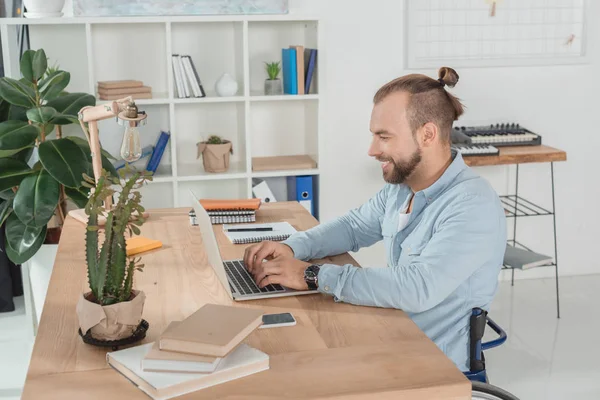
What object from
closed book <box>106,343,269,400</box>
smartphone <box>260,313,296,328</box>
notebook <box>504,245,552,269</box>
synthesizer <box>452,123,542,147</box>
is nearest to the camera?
closed book <box>106,343,269,400</box>

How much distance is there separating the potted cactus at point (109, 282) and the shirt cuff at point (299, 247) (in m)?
0.67

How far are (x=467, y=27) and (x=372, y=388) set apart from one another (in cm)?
343

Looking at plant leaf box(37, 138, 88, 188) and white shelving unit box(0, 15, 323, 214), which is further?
white shelving unit box(0, 15, 323, 214)

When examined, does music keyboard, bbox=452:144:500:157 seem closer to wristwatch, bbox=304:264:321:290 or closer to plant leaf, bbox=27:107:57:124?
plant leaf, bbox=27:107:57:124

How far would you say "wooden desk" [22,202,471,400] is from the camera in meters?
1.51

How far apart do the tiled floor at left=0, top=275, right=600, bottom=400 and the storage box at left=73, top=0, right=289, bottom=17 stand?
66.7 inches

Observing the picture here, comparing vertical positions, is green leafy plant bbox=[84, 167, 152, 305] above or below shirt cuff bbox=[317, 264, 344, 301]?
above

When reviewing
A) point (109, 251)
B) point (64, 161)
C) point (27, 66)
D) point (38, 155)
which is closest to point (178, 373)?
point (109, 251)

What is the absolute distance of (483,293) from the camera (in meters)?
2.14

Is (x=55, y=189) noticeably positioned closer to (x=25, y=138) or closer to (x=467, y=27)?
(x=25, y=138)

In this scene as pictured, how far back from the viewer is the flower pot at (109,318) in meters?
1.68

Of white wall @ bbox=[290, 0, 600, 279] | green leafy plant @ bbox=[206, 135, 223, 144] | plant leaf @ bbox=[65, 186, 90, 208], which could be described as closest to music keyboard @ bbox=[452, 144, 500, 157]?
white wall @ bbox=[290, 0, 600, 279]

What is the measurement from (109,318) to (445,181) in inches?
41.4

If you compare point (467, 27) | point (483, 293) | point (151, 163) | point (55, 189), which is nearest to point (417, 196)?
point (483, 293)
